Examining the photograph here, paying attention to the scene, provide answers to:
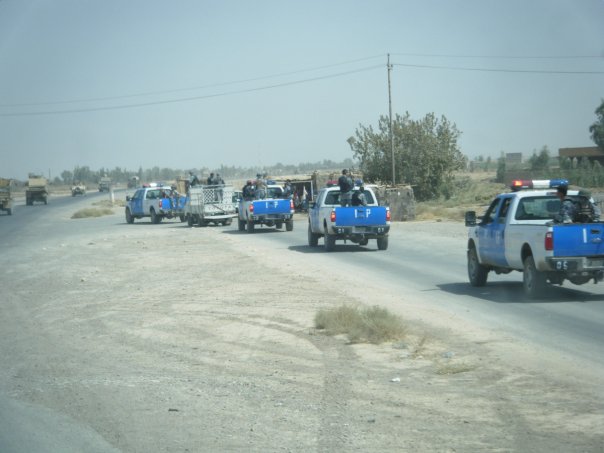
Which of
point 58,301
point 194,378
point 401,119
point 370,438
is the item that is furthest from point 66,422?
point 401,119

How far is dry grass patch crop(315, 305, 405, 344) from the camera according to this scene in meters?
11.5

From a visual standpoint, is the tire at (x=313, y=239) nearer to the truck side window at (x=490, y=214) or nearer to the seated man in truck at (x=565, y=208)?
the truck side window at (x=490, y=214)

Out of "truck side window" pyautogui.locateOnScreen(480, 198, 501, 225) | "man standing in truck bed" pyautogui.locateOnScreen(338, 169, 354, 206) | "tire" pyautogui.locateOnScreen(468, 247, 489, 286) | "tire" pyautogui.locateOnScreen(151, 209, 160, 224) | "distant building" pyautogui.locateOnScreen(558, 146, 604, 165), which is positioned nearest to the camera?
"truck side window" pyautogui.locateOnScreen(480, 198, 501, 225)

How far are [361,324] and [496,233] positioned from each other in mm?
5173

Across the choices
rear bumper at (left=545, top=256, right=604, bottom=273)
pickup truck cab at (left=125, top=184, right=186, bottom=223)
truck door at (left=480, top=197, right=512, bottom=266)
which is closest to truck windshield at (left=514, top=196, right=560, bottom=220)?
truck door at (left=480, top=197, right=512, bottom=266)

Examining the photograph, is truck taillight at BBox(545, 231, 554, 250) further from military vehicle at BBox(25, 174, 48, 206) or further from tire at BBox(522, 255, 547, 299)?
military vehicle at BBox(25, 174, 48, 206)

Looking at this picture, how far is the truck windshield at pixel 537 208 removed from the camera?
15.8m

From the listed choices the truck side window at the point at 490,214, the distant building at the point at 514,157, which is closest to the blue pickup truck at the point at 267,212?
the truck side window at the point at 490,214

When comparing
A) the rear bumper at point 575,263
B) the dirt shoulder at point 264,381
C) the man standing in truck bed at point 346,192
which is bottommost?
the dirt shoulder at point 264,381

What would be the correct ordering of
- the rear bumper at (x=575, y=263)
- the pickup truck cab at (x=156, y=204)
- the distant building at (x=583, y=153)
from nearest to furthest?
the rear bumper at (x=575, y=263), the pickup truck cab at (x=156, y=204), the distant building at (x=583, y=153)

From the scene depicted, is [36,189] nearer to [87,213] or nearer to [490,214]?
[87,213]

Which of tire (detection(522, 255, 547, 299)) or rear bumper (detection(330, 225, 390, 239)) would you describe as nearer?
tire (detection(522, 255, 547, 299))

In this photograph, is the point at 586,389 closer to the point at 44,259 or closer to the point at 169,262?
the point at 169,262

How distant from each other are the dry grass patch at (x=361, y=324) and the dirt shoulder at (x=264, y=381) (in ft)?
0.69
